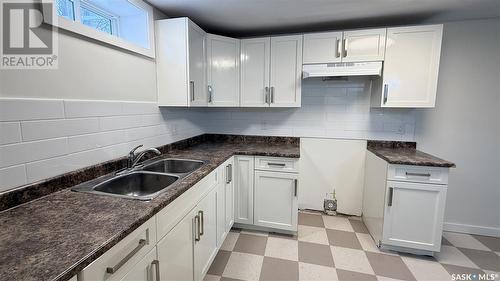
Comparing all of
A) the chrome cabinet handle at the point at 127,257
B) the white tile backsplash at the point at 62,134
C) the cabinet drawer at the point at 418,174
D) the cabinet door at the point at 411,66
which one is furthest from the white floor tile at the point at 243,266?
the cabinet door at the point at 411,66

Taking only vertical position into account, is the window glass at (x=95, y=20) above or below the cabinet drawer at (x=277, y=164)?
above

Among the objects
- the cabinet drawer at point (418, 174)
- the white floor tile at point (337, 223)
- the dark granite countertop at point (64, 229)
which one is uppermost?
the dark granite countertop at point (64, 229)

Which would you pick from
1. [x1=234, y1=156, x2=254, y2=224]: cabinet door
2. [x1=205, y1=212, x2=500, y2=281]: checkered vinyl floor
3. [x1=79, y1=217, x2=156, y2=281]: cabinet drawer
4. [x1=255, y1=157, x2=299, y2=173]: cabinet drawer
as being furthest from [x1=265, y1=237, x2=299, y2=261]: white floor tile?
[x1=79, y1=217, x2=156, y2=281]: cabinet drawer

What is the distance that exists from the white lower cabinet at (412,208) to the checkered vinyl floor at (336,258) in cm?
14

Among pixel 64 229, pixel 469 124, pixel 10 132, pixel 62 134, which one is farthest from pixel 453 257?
pixel 10 132

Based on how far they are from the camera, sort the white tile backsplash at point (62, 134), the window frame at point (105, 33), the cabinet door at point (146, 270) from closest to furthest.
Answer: the cabinet door at point (146, 270), the white tile backsplash at point (62, 134), the window frame at point (105, 33)

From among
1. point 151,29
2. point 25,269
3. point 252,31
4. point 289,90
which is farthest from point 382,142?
point 25,269

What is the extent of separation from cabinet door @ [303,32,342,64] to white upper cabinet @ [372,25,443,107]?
45 cm

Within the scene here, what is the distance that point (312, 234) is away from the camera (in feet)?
7.73

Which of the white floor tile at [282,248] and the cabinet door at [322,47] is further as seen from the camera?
the cabinet door at [322,47]

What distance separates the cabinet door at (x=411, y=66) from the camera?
2055 millimetres

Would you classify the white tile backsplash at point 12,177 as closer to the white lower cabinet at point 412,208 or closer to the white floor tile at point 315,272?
the white floor tile at point 315,272

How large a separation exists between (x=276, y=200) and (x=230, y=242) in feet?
2.00

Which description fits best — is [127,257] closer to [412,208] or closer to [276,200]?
[276,200]
